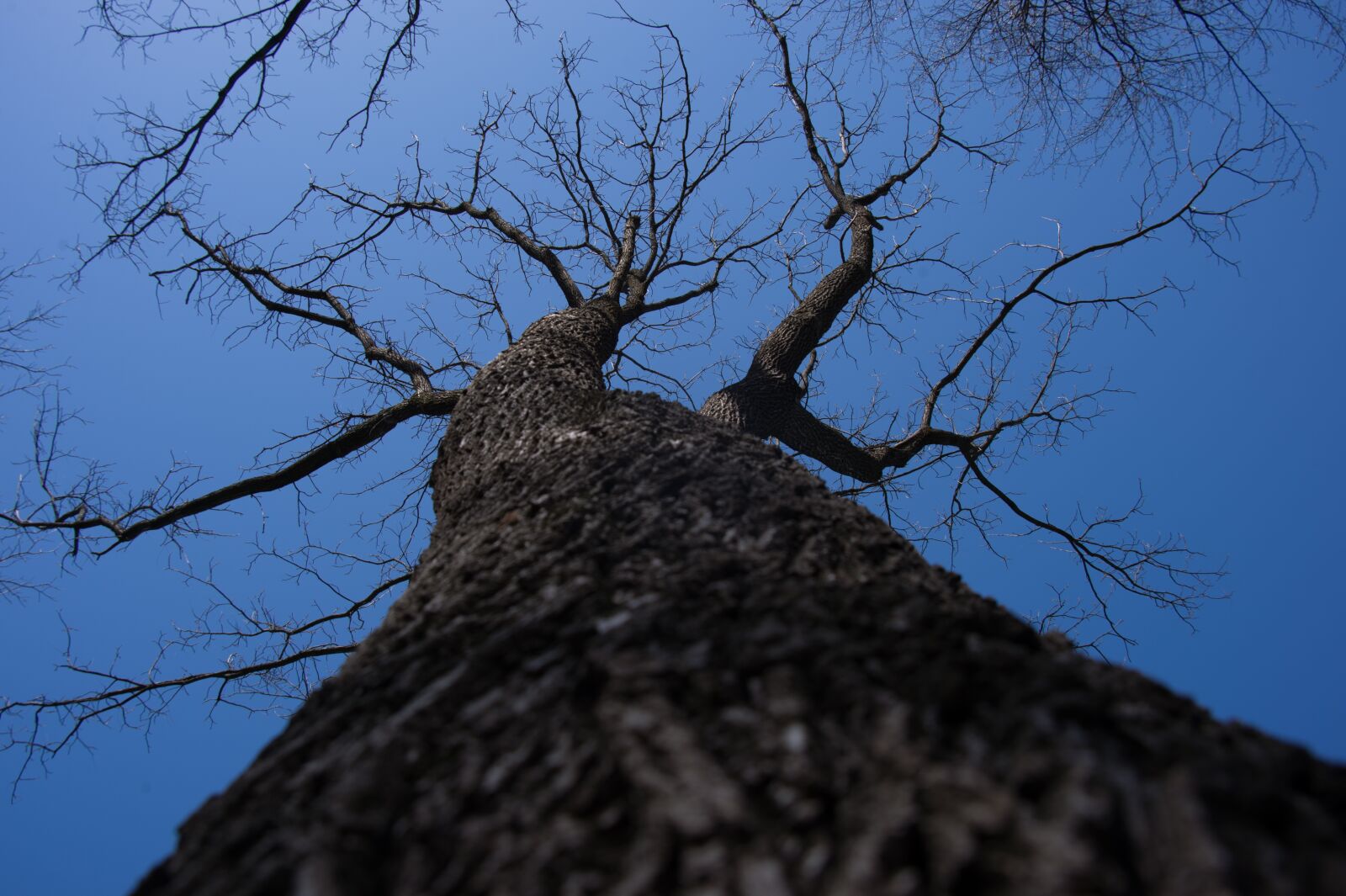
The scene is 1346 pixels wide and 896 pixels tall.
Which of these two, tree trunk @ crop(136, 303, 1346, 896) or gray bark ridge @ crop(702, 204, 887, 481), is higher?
gray bark ridge @ crop(702, 204, 887, 481)

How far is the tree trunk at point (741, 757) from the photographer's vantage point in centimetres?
64

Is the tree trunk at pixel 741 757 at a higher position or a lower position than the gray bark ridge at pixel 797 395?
lower

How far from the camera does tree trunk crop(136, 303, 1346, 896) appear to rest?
64cm

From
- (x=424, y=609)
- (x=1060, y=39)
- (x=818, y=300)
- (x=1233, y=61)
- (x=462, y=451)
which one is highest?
(x=1060, y=39)

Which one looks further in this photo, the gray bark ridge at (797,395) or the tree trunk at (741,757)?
the gray bark ridge at (797,395)

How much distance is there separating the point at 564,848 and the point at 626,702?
0.18m

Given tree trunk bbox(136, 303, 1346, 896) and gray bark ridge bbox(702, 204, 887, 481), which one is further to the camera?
gray bark ridge bbox(702, 204, 887, 481)

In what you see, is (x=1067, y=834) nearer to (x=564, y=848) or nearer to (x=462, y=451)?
(x=564, y=848)

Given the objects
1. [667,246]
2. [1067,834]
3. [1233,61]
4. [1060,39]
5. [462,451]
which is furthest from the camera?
[667,246]

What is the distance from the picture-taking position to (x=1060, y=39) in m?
Result: 3.59

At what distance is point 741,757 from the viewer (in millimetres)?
779

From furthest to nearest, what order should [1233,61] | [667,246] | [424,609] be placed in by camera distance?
[667,246], [1233,61], [424,609]

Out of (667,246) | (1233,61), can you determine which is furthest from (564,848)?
(667,246)

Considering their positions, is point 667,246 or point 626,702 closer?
point 626,702
